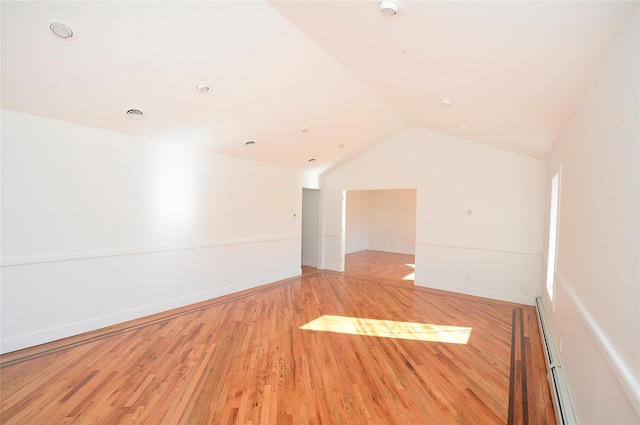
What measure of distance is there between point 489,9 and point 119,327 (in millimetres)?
4672

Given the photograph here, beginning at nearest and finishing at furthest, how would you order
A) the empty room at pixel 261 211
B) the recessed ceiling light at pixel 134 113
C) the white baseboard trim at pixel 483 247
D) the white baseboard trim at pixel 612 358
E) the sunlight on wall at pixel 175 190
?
the white baseboard trim at pixel 612 358 → the empty room at pixel 261 211 → the recessed ceiling light at pixel 134 113 → the sunlight on wall at pixel 175 190 → the white baseboard trim at pixel 483 247

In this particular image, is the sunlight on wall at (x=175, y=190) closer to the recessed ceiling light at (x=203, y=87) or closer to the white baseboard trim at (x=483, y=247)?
the recessed ceiling light at (x=203, y=87)

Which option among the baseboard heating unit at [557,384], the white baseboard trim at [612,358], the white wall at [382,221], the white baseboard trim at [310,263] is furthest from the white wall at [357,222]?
the white baseboard trim at [612,358]

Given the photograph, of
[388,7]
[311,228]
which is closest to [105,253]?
[388,7]

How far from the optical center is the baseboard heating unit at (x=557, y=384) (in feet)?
6.48

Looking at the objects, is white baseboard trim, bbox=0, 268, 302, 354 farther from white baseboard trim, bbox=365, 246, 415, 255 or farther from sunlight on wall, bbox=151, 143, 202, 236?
white baseboard trim, bbox=365, 246, 415, 255

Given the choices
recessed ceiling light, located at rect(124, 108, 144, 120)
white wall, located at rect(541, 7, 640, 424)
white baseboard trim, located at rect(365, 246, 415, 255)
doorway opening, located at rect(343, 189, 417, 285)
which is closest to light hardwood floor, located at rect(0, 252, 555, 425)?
white wall, located at rect(541, 7, 640, 424)

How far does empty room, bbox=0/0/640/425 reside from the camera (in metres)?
1.73

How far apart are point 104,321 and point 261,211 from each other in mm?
2904

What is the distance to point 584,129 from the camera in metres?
2.09

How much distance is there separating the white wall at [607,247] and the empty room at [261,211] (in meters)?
0.02

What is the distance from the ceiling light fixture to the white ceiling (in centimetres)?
6

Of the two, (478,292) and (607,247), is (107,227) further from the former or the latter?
(478,292)

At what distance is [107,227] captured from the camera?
354 cm
